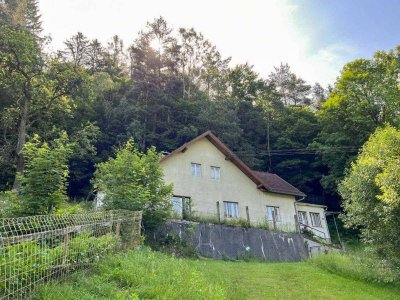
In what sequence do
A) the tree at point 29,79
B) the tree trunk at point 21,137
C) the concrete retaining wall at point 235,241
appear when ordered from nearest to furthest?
the concrete retaining wall at point 235,241
the tree trunk at point 21,137
the tree at point 29,79

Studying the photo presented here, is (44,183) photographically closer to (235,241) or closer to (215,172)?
(235,241)

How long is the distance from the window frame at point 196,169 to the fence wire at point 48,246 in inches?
547

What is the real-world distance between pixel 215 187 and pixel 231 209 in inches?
72.0

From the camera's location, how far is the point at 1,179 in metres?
26.6

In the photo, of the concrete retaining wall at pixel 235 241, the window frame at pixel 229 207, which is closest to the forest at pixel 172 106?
the window frame at pixel 229 207

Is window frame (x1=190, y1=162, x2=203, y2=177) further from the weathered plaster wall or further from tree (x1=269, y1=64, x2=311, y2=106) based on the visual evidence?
tree (x1=269, y1=64, x2=311, y2=106)

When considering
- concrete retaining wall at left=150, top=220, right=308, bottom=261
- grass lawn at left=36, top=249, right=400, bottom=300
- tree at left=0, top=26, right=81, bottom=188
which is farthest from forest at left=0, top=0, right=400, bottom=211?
grass lawn at left=36, top=249, right=400, bottom=300

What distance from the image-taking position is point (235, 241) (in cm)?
1756

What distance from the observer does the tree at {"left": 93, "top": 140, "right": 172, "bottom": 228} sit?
44.1ft

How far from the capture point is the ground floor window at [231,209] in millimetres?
24078

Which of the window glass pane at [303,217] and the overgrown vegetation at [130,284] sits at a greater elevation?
the window glass pane at [303,217]

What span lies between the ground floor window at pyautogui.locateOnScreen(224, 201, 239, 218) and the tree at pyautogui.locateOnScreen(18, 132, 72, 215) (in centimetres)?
1450

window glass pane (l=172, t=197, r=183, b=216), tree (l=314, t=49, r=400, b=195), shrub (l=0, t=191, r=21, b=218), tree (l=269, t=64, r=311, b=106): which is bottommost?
shrub (l=0, t=191, r=21, b=218)

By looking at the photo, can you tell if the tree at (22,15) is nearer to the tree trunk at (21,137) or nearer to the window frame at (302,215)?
the tree trunk at (21,137)
